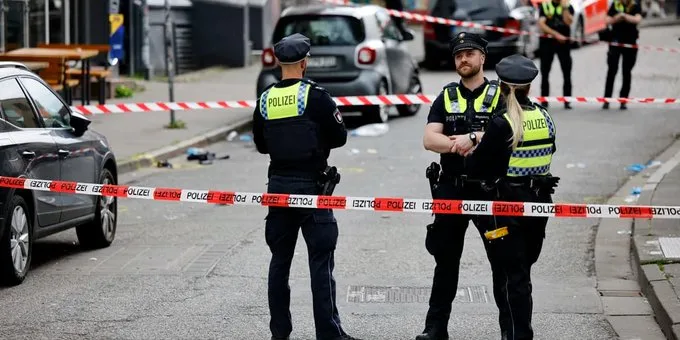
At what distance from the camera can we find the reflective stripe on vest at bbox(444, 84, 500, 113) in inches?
285

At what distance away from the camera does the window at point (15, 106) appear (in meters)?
9.72

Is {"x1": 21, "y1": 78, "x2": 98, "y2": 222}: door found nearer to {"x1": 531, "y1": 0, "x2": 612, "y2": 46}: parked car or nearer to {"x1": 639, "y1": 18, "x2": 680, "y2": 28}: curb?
{"x1": 531, "y1": 0, "x2": 612, "y2": 46}: parked car

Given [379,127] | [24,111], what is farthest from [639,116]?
[24,111]

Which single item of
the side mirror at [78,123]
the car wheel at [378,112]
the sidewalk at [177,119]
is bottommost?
the sidewalk at [177,119]

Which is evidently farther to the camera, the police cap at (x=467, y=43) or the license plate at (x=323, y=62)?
the license plate at (x=323, y=62)

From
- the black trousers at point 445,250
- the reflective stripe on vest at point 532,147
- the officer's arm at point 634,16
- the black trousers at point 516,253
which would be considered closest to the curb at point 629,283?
the black trousers at point 516,253

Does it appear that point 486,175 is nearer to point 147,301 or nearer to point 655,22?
point 147,301

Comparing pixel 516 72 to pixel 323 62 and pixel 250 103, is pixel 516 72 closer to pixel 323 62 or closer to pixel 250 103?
pixel 250 103

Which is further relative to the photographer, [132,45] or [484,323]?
[132,45]

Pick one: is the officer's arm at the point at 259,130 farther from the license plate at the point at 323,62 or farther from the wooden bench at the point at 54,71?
the wooden bench at the point at 54,71

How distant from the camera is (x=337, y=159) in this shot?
1617cm

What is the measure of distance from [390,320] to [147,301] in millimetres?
1656

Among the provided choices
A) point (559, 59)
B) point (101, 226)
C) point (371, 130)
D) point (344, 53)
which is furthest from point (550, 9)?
point (101, 226)

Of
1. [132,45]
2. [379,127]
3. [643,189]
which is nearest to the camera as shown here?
[643,189]
